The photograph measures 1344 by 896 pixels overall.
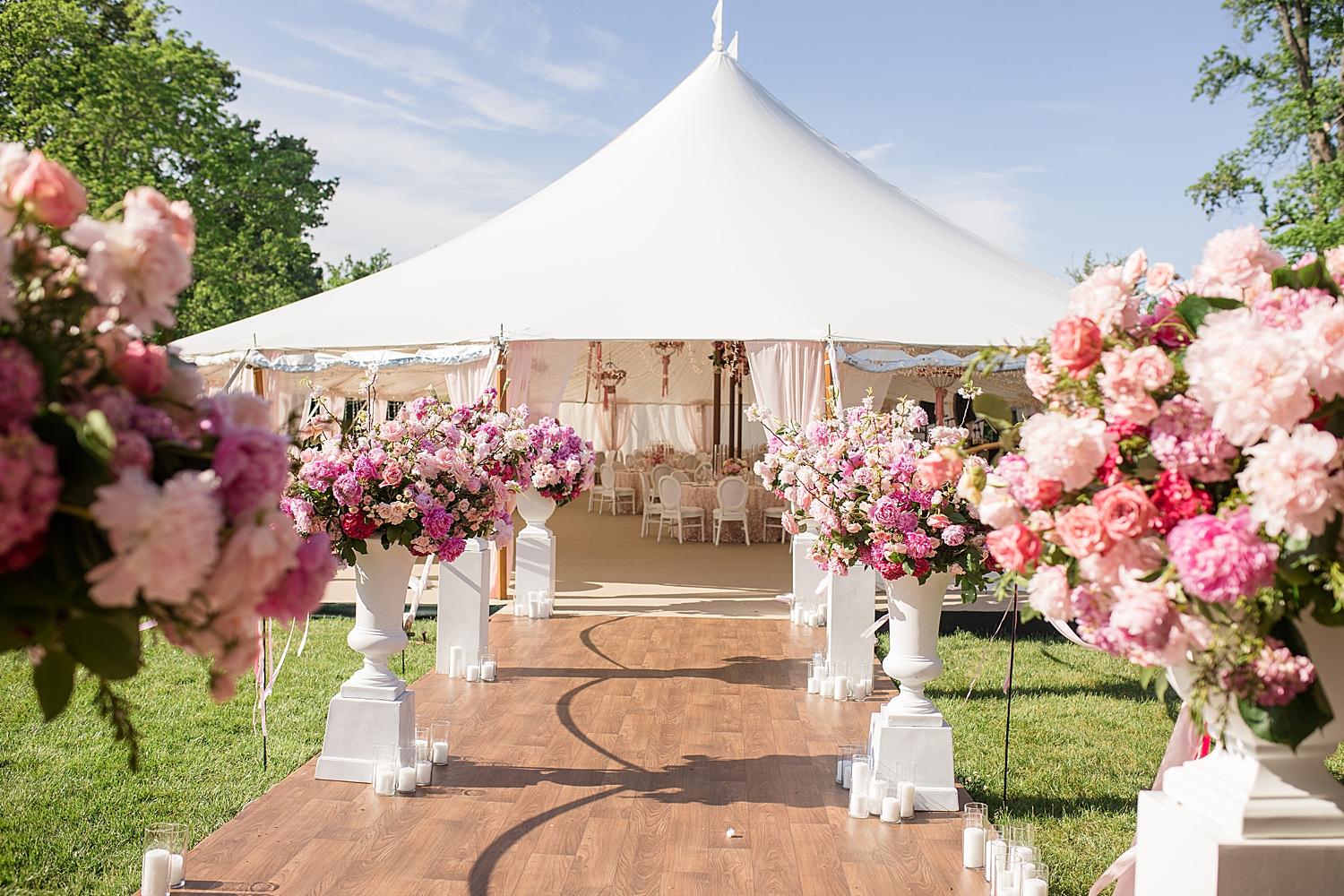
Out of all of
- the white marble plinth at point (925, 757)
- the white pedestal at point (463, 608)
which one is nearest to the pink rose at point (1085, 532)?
the white marble plinth at point (925, 757)

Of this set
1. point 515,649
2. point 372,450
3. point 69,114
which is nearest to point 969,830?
point 372,450

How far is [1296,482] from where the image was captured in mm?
1123

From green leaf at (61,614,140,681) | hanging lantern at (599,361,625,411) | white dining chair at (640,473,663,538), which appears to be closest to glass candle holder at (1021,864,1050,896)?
green leaf at (61,614,140,681)

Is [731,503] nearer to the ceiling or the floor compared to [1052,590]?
nearer to the floor

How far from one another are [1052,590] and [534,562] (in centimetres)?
663

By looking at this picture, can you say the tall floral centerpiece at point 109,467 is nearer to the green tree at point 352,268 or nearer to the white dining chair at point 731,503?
the white dining chair at point 731,503

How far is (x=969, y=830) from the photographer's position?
10.6ft

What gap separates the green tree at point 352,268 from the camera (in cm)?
4044

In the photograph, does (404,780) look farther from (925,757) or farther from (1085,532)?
(1085,532)

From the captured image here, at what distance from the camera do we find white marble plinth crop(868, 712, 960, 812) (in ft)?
12.3

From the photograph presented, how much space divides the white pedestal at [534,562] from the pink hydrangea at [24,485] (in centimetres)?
691

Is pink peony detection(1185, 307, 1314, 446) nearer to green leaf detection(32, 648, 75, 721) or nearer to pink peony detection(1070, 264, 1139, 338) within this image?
pink peony detection(1070, 264, 1139, 338)

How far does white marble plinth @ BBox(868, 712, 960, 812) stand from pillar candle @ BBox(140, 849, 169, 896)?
2572 mm

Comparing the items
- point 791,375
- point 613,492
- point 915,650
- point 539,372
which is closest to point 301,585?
point 915,650
